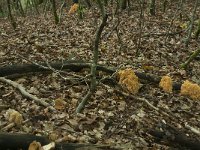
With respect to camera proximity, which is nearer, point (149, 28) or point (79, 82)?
point (79, 82)

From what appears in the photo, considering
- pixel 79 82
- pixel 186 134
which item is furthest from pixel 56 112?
pixel 186 134

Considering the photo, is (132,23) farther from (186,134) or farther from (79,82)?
(186,134)

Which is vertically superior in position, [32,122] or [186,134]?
[32,122]

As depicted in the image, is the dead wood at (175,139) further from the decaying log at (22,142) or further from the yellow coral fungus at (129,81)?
the yellow coral fungus at (129,81)

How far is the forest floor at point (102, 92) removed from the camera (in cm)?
530

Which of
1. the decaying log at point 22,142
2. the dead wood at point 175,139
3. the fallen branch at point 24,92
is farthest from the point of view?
the fallen branch at point 24,92

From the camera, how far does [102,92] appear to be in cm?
684

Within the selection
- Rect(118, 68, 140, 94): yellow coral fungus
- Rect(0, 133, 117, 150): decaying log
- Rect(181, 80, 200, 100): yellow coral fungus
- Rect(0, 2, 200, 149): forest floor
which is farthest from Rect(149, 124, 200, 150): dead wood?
Rect(181, 80, 200, 100): yellow coral fungus

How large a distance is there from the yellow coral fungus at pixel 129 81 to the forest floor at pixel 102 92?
22 cm

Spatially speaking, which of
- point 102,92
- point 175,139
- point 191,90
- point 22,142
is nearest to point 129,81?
point 102,92

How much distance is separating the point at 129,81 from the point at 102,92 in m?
0.59

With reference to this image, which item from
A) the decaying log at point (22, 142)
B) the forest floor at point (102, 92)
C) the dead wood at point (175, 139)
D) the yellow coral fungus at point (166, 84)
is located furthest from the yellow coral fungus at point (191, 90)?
the decaying log at point (22, 142)

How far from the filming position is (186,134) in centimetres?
571

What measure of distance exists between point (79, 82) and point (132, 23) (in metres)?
6.84
